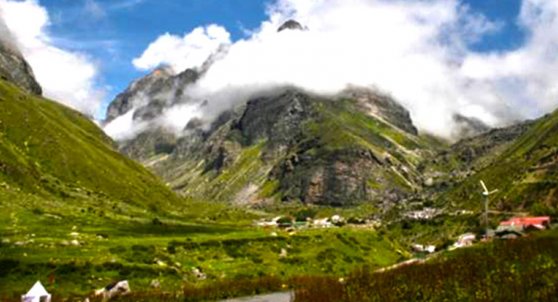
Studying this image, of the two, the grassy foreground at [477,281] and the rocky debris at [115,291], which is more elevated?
the rocky debris at [115,291]

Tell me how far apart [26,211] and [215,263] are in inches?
3858

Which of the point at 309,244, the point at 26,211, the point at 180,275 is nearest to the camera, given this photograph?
the point at 180,275

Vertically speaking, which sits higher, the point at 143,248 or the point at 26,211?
the point at 26,211

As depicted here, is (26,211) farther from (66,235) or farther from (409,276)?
(409,276)

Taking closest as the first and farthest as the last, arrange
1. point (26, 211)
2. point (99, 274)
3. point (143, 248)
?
point (99, 274)
point (143, 248)
point (26, 211)

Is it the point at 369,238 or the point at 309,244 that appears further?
the point at 369,238

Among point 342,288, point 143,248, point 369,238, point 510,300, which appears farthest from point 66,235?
point 510,300

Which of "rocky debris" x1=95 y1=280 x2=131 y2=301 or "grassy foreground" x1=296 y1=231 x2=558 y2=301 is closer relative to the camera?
"grassy foreground" x1=296 y1=231 x2=558 y2=301

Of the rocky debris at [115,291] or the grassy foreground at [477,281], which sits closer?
the grassy foreground at [477,281]

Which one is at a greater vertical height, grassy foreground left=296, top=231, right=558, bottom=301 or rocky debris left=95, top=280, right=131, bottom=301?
rocky debris left=95, top=280, right=131, bottom=301

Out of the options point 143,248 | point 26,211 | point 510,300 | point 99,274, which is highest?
point 26,211

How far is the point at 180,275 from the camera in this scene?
82.0 metres

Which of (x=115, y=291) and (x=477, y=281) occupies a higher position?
(x=115, y=291)

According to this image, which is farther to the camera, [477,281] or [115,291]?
[115,291]
